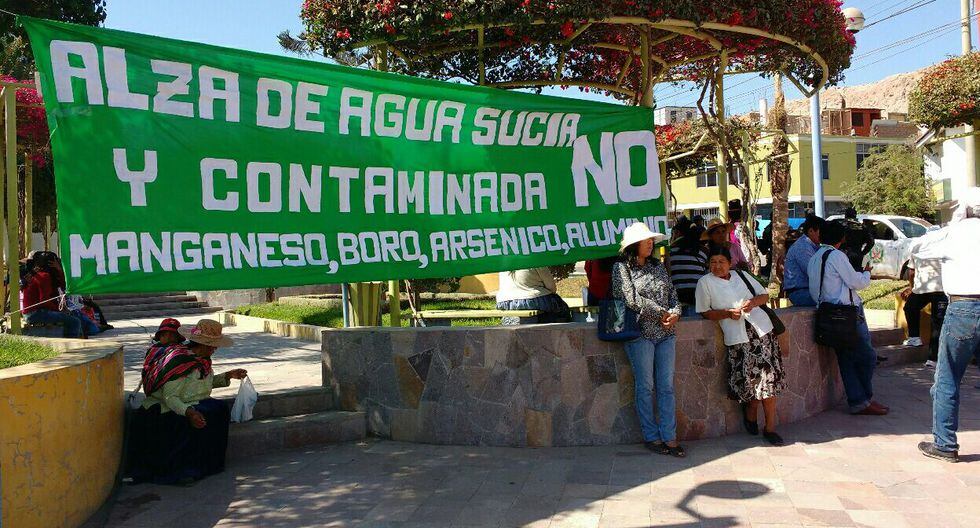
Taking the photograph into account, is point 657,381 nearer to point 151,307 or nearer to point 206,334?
point 206,334

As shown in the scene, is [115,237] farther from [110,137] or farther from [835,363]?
[835,363]

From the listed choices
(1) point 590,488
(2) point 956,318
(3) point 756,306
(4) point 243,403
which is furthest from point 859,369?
(4) point 243,403

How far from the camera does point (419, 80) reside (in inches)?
221

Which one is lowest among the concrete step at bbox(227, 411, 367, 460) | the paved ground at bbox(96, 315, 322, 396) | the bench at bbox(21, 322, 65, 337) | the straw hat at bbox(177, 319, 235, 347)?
the concrete step at bbox(227, 411, 367, 460)

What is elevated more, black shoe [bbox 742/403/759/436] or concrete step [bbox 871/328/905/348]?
concrete step [bbox 871/328/905/348]

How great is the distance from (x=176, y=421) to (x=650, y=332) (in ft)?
11.2

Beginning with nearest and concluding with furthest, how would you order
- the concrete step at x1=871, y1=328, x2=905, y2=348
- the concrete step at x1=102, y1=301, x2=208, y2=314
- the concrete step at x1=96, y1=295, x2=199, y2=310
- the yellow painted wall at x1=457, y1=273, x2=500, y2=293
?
the concrete step at x1=871, y1=328, x2=905, y2=348
the concrete step at x1=102, y1=301, x2=208, y2=314
the concrete step at x1=96, y1=295, x2=199, y2=310
the yellow painted wall at x1=457, y1=273, x2=500, y2=293

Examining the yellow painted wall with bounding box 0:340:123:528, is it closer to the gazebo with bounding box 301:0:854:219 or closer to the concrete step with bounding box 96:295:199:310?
the gazebo with bounding box 301:0:854:219

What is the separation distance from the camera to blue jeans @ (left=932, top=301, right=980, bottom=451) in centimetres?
511

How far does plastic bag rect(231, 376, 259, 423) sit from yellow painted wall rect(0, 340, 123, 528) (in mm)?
1053

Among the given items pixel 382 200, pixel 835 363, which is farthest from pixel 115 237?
pixel 835 363

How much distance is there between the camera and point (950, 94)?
698 inches

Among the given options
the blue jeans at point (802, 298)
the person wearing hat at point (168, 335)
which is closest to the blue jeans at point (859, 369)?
the blue jeans at point (802, 298)

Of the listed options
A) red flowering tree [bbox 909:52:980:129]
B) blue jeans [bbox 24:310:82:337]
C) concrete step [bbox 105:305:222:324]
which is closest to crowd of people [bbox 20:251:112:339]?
blue jeans [bbox 24:310:82:337]
